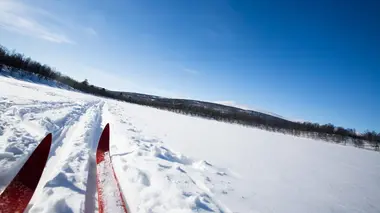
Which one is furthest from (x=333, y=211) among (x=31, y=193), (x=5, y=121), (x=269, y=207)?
(x=5, y=121)

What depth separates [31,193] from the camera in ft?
7.98

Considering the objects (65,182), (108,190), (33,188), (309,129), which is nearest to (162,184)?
(108,190)

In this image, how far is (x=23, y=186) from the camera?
98.6 inches

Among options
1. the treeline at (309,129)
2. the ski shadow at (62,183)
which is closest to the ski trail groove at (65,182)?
the ski shadow at (62,183)

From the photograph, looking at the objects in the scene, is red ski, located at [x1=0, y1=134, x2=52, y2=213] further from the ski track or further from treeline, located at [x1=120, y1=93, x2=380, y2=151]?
treeline, located at [x1=120, y1=93, x2=380, y2=151]

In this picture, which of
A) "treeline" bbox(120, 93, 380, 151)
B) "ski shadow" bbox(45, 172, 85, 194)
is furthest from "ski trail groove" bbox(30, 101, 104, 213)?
"treeline" bbox(120, 93, 380, 151)

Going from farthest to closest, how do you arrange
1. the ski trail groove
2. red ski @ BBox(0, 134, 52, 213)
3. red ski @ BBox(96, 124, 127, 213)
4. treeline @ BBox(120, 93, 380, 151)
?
1. treeline @ BBox(120, 93, 380, 151)
2. red ski @ BBox(96, 124, 127, 213)
3. the ski trail groove
4. red ski @ BBox(0, 134, 52, 213)

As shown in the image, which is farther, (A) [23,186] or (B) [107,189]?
(B) [107,189]

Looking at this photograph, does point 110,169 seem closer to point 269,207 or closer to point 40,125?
point 269,207

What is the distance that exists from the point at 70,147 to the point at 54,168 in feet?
4.80

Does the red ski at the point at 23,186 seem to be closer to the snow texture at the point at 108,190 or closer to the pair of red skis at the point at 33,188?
the pair of red skis at the point at 33,188

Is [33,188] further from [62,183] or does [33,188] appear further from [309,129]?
[309,129]

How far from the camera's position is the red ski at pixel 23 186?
7.04ft

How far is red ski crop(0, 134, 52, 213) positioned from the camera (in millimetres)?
2145
